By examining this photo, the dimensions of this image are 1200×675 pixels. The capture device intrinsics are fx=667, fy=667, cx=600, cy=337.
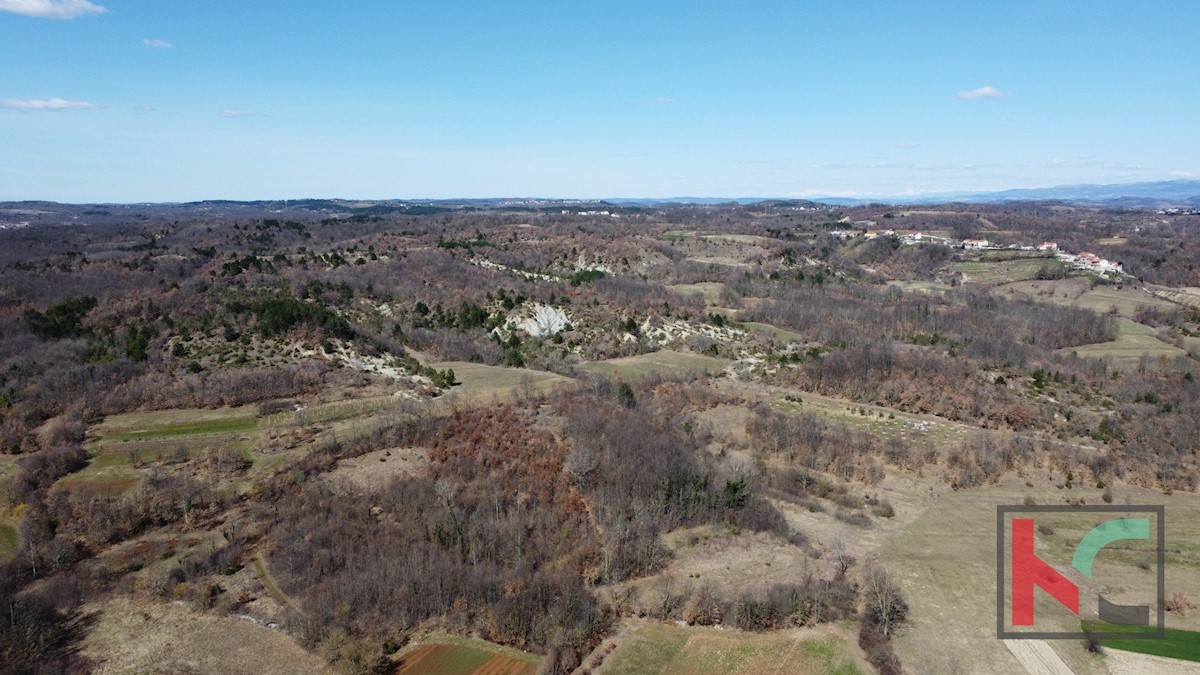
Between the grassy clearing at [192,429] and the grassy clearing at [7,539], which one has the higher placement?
the grassy clearing at [192,429]

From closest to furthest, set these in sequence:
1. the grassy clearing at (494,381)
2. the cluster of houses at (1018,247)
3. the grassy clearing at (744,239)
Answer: the grassy clearing at (494,381)
the cluster of houses at (1018,247)
the grassy clearing at (744,239)

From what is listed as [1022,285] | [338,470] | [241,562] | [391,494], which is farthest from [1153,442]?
[1022,285]

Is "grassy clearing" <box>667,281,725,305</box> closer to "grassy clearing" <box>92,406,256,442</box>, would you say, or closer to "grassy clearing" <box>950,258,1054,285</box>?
"grassy clearing" <box>950,258,1054,285</box>

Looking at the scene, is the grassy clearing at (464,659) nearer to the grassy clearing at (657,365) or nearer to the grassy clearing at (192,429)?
the grassy clearing at (192,429)

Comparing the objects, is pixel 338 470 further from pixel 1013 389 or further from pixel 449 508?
pixel 1013 389

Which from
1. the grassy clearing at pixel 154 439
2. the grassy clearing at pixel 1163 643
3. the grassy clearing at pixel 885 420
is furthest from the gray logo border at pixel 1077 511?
the grassy clearing at pixel 154 439

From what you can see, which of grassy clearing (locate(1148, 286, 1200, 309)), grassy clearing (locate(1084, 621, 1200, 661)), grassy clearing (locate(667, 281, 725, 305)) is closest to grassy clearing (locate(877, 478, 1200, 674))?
grassy clearing (locate(1084, 621, 1200, 661))
